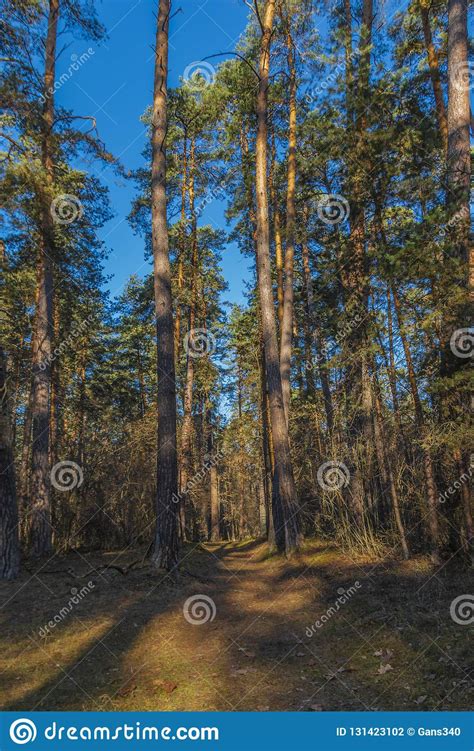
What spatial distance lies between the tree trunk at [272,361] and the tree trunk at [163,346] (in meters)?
2.75

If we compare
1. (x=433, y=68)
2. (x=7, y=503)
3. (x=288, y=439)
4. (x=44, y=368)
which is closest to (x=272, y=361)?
(x=288, y=439)

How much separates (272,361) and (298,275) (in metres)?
8.00

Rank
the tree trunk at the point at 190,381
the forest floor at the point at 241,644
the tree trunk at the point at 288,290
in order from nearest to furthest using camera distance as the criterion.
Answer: the forest floor at the point at 241,644 < the tree trunk at the point at 288,290 < the tree trunk at the point at 190,381

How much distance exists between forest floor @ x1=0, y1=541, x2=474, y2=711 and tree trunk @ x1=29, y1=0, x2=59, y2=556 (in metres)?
2.18

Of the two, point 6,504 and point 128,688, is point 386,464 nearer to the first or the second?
point 128,688

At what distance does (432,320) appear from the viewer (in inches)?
266

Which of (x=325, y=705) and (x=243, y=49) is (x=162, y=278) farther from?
(x=243, y=49)

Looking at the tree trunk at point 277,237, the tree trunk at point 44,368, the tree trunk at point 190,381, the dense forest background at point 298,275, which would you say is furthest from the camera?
the tree trunk at point 190,381

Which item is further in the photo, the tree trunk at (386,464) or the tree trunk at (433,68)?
the tree trunk at (433,68)

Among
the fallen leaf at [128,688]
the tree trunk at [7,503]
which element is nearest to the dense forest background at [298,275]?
the tree trunk at [7,503]

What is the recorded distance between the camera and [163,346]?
952cm

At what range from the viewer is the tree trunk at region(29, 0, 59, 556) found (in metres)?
10.4

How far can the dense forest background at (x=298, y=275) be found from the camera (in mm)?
7340

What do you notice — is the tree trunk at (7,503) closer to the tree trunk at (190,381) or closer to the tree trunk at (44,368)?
the tree trunk at (44,368)
